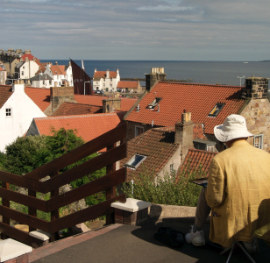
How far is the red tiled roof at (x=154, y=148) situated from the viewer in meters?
18.9

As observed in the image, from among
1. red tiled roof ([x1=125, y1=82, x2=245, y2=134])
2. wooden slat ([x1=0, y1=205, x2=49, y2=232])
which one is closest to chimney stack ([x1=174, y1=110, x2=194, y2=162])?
red tiled roof ([x1=125, y1=82, x2=245, y2=134])

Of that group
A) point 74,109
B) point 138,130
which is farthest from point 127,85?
point 138,130

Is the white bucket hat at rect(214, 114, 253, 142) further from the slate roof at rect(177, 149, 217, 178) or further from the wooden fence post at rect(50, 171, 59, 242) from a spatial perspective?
the slate roof at rect(177, 149, 217, 178)

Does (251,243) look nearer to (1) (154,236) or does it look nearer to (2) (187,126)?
(1) (154,236)

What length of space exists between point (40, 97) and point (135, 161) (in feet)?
70.3

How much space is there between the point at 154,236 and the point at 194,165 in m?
13.3

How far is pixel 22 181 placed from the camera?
18.5 ft

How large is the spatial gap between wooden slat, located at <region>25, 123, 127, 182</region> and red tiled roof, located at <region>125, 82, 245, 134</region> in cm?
1959

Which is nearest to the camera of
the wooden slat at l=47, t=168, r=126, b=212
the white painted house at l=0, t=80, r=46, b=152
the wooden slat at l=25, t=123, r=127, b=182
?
the wooden slat at l=25, t=123, r=127, b=182

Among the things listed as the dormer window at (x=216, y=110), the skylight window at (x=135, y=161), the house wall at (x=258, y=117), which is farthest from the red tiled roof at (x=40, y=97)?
the house wall at (x=258, y=117)

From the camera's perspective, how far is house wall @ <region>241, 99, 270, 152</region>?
2519cm

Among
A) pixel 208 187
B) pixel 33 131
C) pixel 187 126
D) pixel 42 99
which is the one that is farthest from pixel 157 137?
pixel 42 99

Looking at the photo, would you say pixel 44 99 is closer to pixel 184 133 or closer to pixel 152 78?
pixel 152 78

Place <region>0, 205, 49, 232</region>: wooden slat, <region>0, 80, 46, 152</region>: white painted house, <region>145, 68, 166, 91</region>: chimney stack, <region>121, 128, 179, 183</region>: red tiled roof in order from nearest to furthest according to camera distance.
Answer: <region>0, 205, 49, 232</region>: wooden slat → <region>121, 128, 179, 183</region>: red tiled roof → <region>0, 80, 46, 152</region>: white painted house → <region>145, 68, 166, 91</region>: chimney stack
